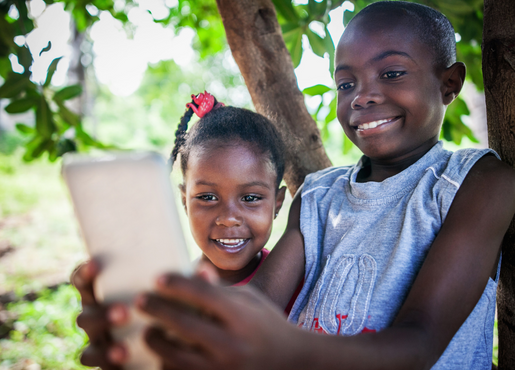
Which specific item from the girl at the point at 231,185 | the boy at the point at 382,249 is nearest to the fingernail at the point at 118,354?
the boy at the point at 382,249

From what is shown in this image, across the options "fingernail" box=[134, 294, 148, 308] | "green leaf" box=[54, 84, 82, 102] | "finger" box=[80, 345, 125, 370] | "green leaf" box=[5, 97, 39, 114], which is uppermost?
"green leaf" box=[54, 84, 82, 102]

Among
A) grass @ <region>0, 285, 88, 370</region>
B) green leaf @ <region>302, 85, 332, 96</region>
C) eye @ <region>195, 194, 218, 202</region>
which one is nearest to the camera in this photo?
eye @ <region>195, 194, 218, 202</region>

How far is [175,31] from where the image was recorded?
3.19 meters

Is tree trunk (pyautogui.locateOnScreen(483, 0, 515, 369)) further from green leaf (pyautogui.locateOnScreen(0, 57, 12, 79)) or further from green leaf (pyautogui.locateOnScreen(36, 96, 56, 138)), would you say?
green leaf (pyautogui.locateOnScreen(0, 57, 12, 79))

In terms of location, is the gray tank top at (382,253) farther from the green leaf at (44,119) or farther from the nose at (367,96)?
the green leaf at (44,119)

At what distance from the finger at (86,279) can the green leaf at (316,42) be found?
1.48 meters

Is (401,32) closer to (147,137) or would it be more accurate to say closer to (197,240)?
(197,240)

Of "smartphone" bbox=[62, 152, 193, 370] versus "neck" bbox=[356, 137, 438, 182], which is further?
"neck" bbox=[356, 137, 438, 182]

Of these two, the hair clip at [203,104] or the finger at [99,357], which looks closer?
the finger at [99,357]

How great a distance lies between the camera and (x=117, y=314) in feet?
1.96

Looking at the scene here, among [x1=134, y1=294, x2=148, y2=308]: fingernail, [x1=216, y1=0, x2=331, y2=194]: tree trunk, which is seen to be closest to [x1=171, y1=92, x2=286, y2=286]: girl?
[x1=216, y1=0, x2=331, y2=194]: tree trunk

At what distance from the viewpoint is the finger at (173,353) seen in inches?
21.1

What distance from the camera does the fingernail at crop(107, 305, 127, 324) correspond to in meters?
0.60

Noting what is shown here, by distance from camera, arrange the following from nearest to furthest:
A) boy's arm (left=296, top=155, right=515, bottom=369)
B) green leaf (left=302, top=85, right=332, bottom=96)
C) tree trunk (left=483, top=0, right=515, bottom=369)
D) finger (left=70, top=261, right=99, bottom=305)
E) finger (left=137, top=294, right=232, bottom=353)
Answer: finger (left=137, top=294, right=232, bottom=353) → finger (left=70, top=261, right=99, bottom=305) → boy's arm (left=296, top=155, right=515, bottom=369) → tree trunk (left=483, top=0, right=515, bottom=369) → green leaf (left=302, top=85, right=332, bottom=96)
